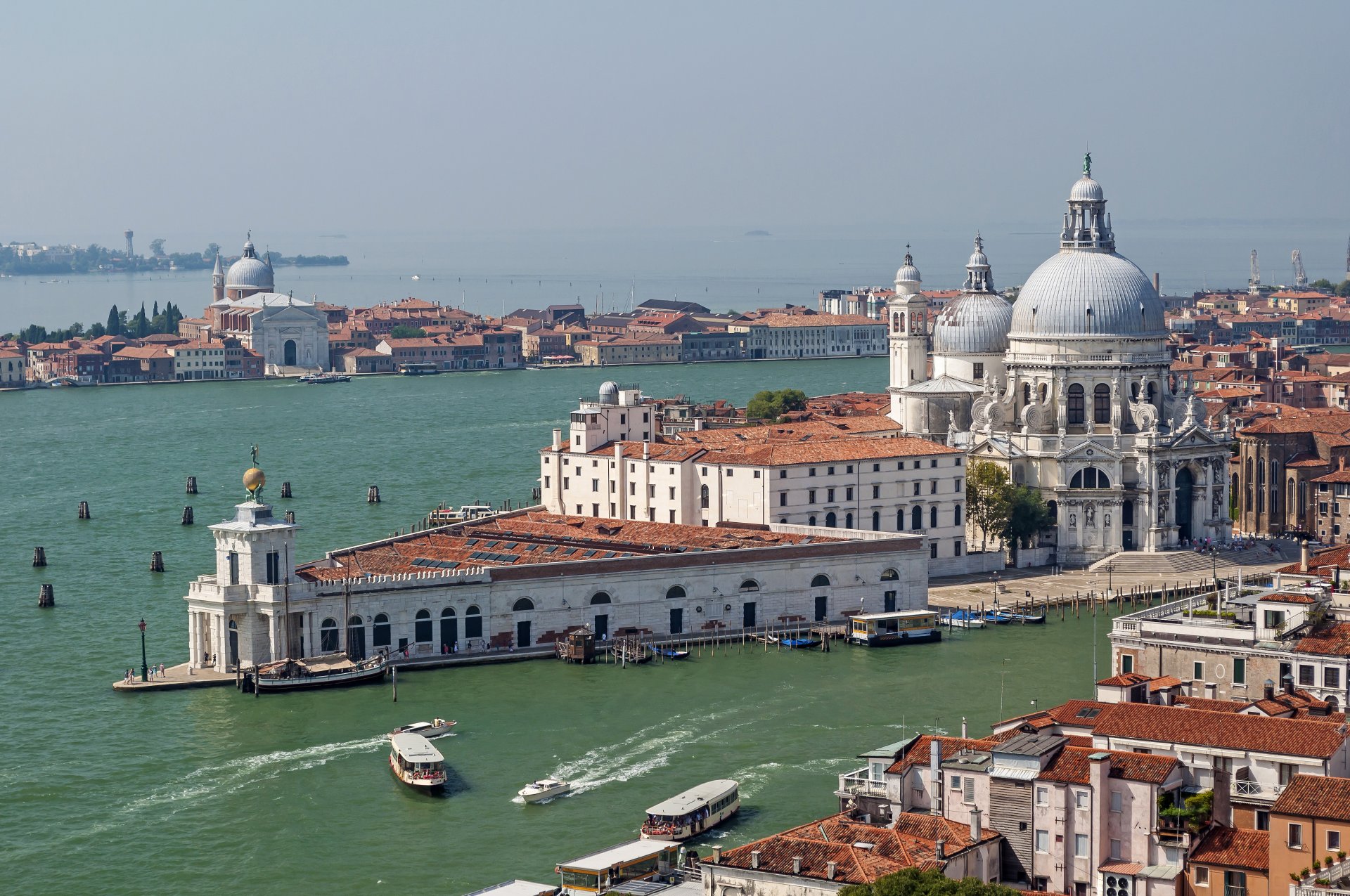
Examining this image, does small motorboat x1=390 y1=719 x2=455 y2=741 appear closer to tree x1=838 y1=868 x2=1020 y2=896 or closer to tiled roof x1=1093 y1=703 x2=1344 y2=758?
tiled roof x1=1093 y1=703 x2=1344 y2=758

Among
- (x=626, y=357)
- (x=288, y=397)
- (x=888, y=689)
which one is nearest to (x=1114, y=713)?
(x=888, y=689)

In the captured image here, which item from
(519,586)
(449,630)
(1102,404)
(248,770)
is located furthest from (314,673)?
(1102,404)

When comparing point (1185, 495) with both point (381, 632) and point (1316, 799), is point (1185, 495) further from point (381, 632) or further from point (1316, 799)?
point (1316, 799)

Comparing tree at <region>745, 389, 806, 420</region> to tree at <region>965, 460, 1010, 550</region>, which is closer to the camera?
tree at <region>965, 460, 1010, 550</region>

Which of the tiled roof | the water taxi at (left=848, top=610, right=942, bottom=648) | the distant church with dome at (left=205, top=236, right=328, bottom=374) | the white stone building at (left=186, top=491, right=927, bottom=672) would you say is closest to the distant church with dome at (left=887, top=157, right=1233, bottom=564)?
the white stone building at (left=186, top=491, right=927, bottom=672)

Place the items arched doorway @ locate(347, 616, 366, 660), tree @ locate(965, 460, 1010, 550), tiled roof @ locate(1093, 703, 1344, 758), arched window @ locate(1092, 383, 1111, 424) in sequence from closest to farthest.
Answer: tiled roof @ locate(1093, 703, 1344, 758), arched doorway @ locate(347, 616, 366, 660), tree @ locate(965, 460, 1010, 550), arched window @ locate(1092, 383, 1111, 424)

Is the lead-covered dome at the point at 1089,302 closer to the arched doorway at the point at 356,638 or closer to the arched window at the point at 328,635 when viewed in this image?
the arched doorway at the point at 356,638

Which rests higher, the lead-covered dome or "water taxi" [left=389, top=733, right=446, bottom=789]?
the lead-covered dome

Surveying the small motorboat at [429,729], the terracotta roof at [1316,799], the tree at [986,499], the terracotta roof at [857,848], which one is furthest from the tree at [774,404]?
the terracotta roof at [1316,799]
